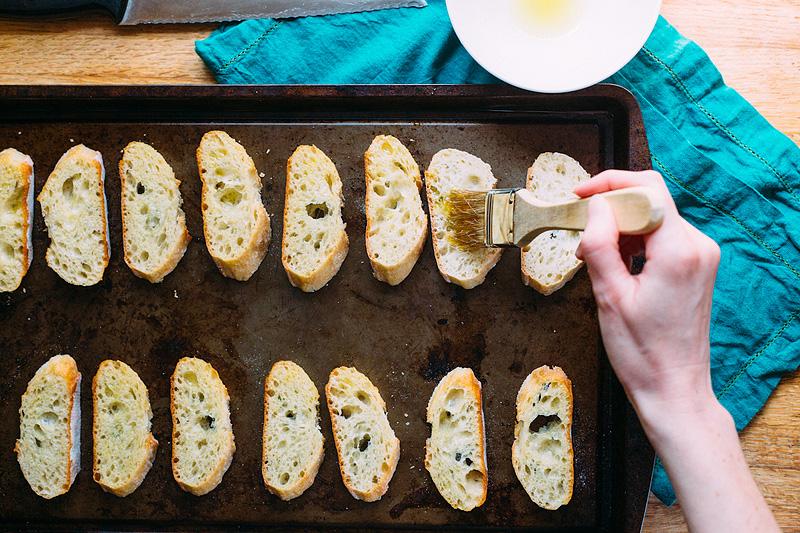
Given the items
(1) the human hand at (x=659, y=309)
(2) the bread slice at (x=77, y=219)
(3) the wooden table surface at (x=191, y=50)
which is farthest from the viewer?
(3) the wooden table surface at (x=191, y=50)

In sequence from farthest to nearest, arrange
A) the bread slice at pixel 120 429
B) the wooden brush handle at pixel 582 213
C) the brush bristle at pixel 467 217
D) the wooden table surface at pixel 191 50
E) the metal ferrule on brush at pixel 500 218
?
the wooden table surface at pixel 191 50
the bread slice at pixel 120 429
the brush bristle at pixel 467 217
the metal ferrule on brush at pixel 500 218
the wooden brush handle at pixel 582 213

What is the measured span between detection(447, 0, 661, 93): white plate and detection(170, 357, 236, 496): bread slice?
6.25 feet

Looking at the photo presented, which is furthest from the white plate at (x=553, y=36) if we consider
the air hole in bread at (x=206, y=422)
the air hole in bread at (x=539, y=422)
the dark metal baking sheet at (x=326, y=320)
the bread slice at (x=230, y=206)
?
the air hole in bread at (x=206, y=422)

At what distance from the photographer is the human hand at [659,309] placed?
1.95m

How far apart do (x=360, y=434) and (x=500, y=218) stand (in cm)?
115

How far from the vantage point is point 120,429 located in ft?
9.06

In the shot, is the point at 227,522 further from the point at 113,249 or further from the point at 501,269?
the point at 501,269

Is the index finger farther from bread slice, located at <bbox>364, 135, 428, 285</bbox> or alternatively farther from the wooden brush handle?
bread slice, located at <bbox>364, 135, 428, 285</bbox>

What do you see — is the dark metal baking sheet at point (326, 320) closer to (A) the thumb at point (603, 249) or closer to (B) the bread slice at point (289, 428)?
(B) the bread slice at point (289, 428)

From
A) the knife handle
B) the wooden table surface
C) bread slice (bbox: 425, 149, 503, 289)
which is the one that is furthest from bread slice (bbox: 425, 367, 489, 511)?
the knife handle

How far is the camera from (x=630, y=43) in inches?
106

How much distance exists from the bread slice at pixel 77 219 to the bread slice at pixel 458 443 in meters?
1.70

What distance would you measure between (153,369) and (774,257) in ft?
9.78

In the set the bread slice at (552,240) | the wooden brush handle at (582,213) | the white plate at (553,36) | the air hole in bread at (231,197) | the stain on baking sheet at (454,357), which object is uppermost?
the white plate at (553,36)
